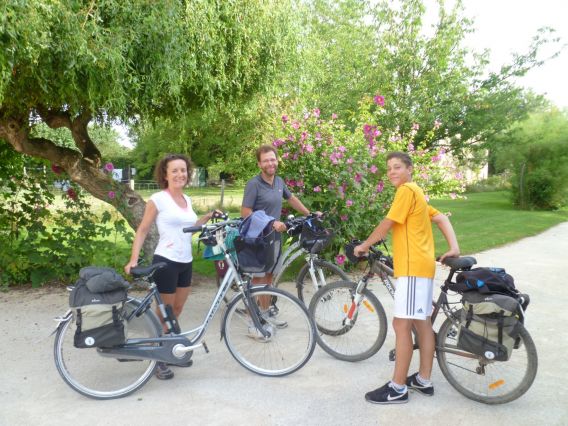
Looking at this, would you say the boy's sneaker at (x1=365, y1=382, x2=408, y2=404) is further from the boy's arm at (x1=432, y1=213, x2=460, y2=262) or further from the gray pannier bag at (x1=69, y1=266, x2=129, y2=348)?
the gray pannier bag at (x1=69, y1=266, x2=129, y2=348)

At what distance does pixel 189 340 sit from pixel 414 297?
5.55 feet

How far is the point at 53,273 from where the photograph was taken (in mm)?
6641

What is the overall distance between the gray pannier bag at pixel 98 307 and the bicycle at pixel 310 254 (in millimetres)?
1736

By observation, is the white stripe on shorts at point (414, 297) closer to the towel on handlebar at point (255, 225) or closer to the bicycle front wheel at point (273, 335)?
the bicycle front wheel at point (273, 335)

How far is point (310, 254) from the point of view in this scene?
15.2 feet

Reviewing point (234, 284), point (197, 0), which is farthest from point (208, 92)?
point (234, 284)

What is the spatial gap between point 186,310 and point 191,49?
3.00m

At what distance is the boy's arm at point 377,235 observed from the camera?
3338 mm

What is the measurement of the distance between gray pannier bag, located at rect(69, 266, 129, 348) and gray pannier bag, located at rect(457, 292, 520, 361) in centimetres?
234

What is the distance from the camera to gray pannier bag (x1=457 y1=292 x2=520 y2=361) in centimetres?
308

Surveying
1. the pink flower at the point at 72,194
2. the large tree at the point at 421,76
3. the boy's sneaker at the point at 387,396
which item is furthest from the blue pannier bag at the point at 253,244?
the large tree at the point at 421,76

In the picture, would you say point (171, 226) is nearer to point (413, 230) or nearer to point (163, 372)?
point (163, 372)

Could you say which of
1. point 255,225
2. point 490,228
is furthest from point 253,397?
point 490,228

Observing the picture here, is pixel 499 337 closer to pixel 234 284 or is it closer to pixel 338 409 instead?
pixel 338 409
